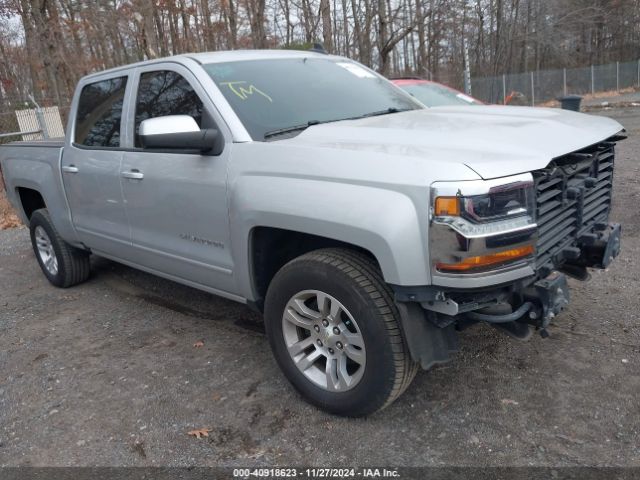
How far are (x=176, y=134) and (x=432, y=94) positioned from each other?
6378mm

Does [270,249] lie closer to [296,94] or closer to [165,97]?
[296,94]

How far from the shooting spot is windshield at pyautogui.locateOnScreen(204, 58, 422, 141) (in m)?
3.40

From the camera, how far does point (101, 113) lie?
454cm

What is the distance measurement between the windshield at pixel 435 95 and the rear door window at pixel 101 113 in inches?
199

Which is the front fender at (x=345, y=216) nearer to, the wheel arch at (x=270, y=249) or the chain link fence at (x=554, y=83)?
the wheel arch at (x=270, y=249)

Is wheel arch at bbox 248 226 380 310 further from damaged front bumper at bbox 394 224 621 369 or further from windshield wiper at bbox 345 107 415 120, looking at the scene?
windshield wiper at bbox 345 107 415 120

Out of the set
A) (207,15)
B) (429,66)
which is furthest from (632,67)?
(207,15)

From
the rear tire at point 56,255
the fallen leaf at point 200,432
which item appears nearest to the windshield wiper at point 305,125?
the fallen leaf at point 200,432

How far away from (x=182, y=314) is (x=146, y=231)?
3.10 feet

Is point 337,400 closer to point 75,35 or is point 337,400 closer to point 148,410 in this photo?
point 148,410

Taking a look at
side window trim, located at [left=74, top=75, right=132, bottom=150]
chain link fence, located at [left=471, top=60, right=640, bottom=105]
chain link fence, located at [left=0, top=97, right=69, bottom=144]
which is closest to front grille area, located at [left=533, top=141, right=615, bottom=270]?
Result: side window trim, located at [left=74, top=75, right=132, bottom=150]

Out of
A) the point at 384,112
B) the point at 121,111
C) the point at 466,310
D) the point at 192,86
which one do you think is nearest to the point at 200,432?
the point at 466,310

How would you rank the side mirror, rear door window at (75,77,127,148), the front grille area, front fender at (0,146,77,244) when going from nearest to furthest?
the front grille area
the side mirror
rear door window at (75,77,127,148)
front fender at (0,146,77,244)

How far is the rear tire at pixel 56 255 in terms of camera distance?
541cm
